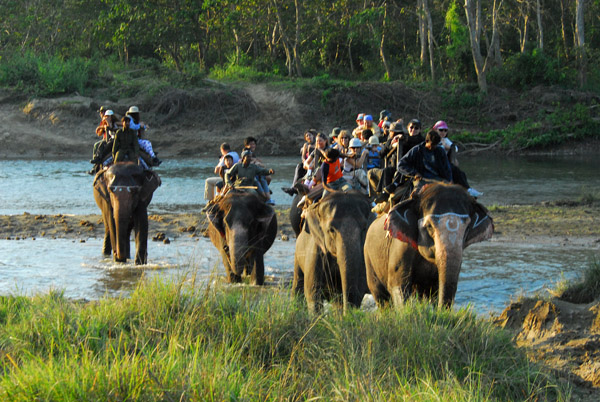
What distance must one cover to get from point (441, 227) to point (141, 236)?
6787mm

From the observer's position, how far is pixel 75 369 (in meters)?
5.11

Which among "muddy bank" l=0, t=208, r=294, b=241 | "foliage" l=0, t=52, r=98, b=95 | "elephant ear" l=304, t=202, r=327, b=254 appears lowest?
"muddy bank" l=0, t=208, r=294, b=241

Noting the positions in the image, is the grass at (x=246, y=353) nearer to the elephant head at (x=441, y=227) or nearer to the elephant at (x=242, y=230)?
the elephant head at (x=441, y=227)

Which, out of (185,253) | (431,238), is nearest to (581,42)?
(185,253)

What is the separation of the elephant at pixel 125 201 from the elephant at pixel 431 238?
536 centimetres

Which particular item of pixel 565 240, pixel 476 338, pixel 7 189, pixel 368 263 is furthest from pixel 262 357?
pixel 7 189

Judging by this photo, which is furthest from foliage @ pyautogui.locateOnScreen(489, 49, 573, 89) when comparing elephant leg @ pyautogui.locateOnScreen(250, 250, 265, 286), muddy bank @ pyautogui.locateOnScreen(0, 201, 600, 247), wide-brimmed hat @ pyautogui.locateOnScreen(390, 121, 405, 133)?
wide-brimmed hat @ pyautogui.locateOnScreen(390, 121, 405, 133)

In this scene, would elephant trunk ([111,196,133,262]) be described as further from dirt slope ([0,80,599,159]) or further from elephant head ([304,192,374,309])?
dirt slope ([0,80,599,159])

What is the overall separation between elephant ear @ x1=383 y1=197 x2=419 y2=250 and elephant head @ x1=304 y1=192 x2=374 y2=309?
1.78ft

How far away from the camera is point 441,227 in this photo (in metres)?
7.39

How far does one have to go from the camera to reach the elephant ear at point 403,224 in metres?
7.66

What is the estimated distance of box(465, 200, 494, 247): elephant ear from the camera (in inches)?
306

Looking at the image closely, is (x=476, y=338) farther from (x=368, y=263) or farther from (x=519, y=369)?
(x=368, y=263)

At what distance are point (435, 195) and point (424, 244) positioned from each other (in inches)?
17.2
